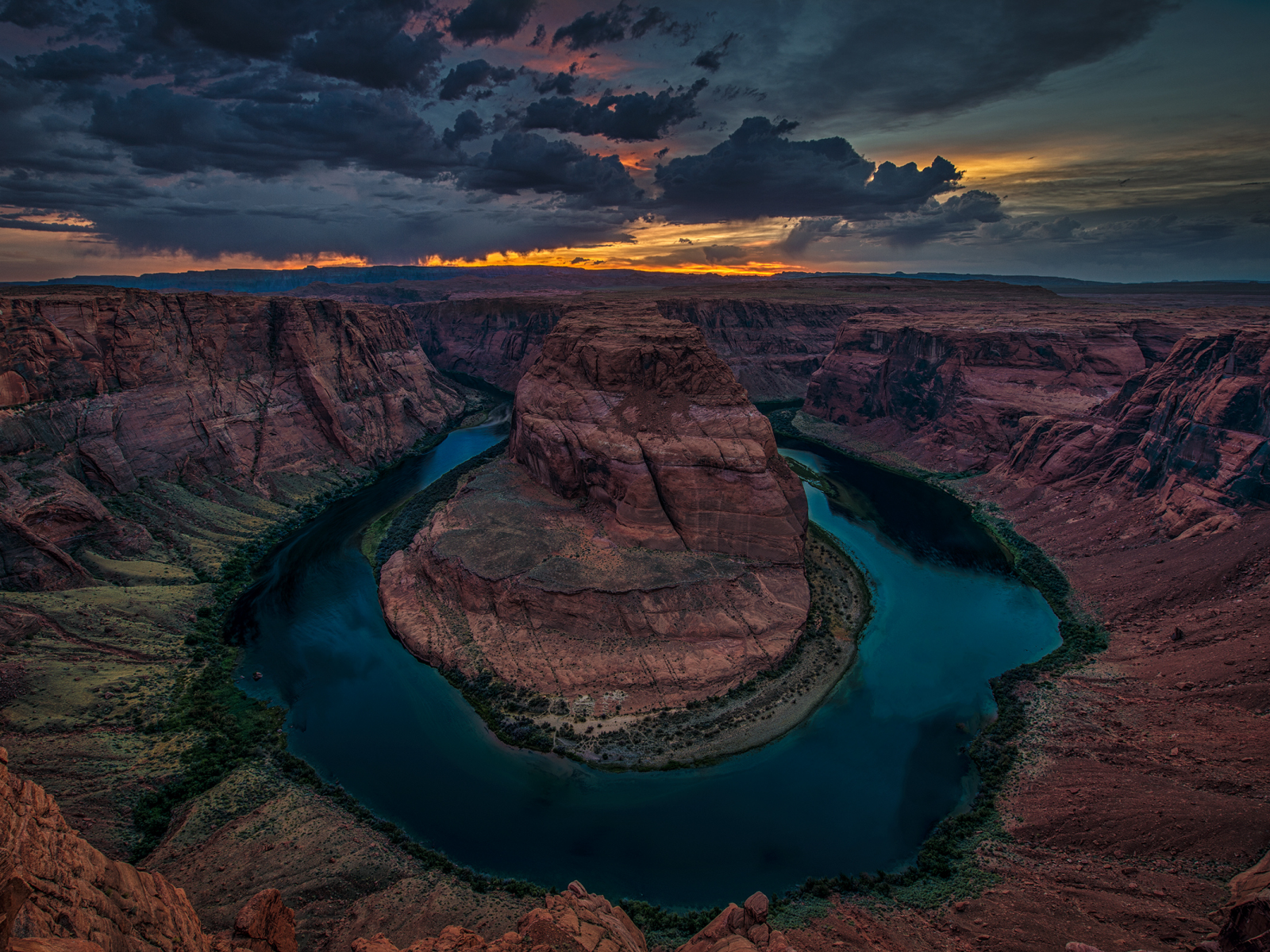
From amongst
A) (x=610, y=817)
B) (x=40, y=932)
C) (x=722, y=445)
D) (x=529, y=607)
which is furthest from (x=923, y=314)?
(x=40, y=932)

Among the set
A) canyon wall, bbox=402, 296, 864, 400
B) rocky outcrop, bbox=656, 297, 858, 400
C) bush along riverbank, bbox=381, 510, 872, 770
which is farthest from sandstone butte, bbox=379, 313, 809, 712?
canyon wall, bbox=402, 296, 864, 400

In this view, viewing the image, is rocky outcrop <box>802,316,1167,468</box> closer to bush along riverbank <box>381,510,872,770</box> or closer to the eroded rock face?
the eroded rock face

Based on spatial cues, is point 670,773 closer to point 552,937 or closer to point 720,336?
point 552,937

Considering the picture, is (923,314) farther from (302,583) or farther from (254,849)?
(254,849)

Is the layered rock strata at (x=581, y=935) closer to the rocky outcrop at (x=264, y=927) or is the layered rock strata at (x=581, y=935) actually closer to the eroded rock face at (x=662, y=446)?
the rocky outcrop at (x=264, y=927)

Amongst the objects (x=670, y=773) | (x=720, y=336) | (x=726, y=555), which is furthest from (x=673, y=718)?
(x=720, y=336)
